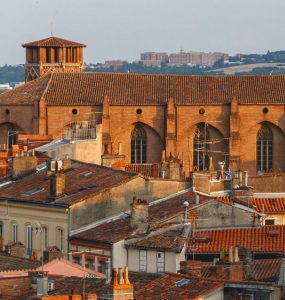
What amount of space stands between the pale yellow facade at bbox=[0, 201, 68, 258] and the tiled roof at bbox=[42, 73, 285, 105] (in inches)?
2049

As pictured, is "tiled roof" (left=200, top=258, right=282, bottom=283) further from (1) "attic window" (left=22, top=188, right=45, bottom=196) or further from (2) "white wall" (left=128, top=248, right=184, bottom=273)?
(1) "attic window" (left=22, top=188, right=45, bottom=196)

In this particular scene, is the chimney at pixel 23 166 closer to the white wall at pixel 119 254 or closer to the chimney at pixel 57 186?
the chimney at pixel 57 186

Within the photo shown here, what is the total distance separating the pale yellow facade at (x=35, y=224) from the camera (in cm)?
6438

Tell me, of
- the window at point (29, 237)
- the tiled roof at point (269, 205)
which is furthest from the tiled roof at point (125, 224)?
the tiled roof at point (269, 205)

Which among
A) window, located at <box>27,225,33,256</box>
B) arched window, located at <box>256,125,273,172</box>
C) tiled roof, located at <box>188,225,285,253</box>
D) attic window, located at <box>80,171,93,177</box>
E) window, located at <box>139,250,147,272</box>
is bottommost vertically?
arched window, located at <box>256,125,273,172</box>

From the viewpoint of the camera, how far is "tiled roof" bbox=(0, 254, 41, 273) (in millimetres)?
49594

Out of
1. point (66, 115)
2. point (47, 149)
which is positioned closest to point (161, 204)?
point (47, 149)

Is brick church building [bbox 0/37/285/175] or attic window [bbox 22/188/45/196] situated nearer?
attic window [bbox 22/188/45/196]

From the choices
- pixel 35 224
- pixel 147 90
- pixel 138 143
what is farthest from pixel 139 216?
pixel 147 90

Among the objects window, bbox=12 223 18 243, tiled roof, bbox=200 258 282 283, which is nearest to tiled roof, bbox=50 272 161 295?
tiled roof, bbox=200 258 282 283

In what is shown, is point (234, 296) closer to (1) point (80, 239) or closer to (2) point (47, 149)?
(1) point (80, 239)

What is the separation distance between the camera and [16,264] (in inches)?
1991

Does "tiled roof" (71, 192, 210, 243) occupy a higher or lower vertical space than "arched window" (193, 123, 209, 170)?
higher

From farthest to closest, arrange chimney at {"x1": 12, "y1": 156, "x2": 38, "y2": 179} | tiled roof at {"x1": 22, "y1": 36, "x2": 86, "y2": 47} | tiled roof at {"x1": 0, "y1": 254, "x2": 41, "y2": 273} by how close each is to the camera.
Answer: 1. tiled roof at {"x1": 22, "y1": 36, "x2": 86, "y2": 47}
2. chimney at {"x1": 12, "y1": 156, "x2": 38, "y2": 179}
3. tiled roof at {"x1": 0, "y1": 254, "x2": 41, "y2": 273}
